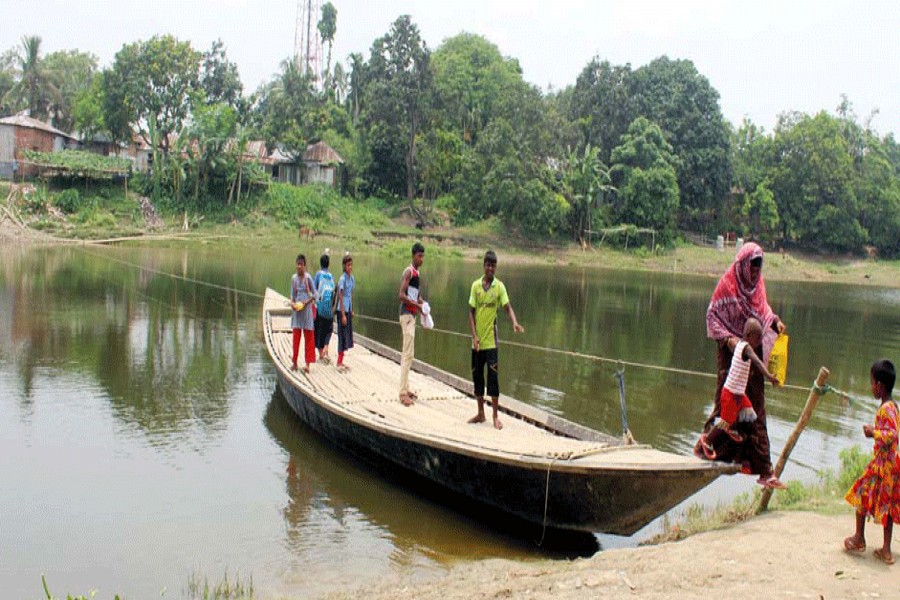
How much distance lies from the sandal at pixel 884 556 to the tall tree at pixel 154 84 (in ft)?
145

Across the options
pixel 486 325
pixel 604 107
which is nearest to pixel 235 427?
pixel 486 325

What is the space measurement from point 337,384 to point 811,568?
21.4 ft

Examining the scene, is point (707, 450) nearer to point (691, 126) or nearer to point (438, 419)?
point (438, 419)

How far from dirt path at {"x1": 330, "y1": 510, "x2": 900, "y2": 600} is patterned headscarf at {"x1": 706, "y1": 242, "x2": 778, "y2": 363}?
1.43m

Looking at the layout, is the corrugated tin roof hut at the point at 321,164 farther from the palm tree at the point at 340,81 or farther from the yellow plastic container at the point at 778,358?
the yellow plastic container at the point at 778,358

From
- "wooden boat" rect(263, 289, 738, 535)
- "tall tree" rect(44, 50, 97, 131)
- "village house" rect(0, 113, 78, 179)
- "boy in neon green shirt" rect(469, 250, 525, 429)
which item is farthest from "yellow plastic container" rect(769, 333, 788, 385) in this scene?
"tall tree" rect(44, 50, 97, 131)

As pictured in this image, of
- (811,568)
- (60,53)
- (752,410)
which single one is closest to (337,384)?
(752,410)

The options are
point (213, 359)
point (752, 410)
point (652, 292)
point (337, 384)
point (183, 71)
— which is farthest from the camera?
point (183, 71)

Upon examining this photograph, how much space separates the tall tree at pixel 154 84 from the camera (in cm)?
4431

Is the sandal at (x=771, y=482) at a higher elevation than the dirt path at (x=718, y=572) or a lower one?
higher

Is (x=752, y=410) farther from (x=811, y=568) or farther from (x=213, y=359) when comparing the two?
(x=213, y=359)

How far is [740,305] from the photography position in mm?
6348

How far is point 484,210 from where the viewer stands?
151 ft

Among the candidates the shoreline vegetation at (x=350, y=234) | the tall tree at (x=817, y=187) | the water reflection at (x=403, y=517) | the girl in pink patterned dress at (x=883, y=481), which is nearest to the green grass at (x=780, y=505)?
the water reflection at (x=403, y=517)
